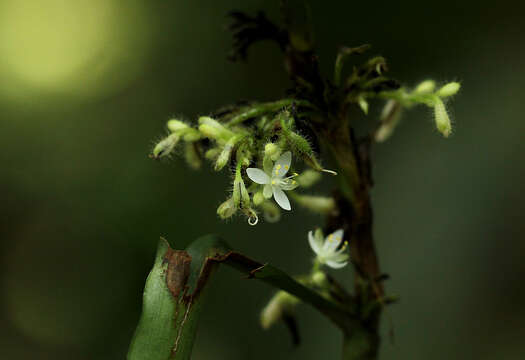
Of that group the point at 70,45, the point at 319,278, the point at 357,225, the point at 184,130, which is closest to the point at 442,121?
the point at 357,225

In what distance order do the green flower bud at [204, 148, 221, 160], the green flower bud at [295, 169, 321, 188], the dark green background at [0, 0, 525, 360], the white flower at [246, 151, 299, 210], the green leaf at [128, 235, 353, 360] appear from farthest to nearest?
the dark green background at [0, 0, 525, 360], the green flower bud at [295, 169, 321, 188], the green flower bud at [204, 148, 221, 160], the white flower at [246, 151, 299, 210], the green leaf at [128, 235, 353, 360]

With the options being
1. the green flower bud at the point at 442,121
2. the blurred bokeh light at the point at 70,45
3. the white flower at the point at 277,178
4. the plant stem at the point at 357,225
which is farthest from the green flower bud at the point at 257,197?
the blurred bokeh light at the point at 70,45

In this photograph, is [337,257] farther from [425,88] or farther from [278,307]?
[425,88]

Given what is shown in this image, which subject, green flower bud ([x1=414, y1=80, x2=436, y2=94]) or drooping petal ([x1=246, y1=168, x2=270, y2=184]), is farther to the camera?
green flower bud ([x1=414, y1=80, x2=436, y2=94])

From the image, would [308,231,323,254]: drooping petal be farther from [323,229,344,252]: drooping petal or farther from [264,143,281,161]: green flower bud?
[264,143,281,161]: green flower bud

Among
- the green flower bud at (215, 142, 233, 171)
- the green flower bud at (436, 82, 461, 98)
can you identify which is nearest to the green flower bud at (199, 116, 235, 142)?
the green flower bud at (215, 142, 233, 171)

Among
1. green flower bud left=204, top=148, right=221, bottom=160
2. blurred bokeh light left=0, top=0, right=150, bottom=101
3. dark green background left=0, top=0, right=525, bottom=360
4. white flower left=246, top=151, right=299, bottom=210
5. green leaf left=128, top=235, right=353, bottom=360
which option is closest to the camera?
green leaf left=128, top=235, right=353, bottom=360

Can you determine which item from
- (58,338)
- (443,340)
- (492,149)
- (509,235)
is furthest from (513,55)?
(58,338)
